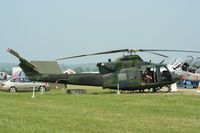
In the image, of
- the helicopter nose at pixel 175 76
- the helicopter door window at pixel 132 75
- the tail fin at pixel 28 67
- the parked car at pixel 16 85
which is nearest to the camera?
the tail fin at pixel 28 67

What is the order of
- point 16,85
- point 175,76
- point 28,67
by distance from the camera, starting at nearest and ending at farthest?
point 28,67, point 175,76, point 16,85

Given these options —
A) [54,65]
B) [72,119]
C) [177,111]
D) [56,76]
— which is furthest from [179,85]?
[72,119]

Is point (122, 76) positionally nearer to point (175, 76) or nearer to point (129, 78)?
point (129, 78)

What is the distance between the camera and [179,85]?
141ft

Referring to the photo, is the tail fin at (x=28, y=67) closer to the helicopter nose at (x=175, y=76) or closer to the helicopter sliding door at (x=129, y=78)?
the helicopter sliding door at (x=129, y=78)

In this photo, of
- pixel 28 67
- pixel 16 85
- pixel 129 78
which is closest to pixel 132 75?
pixel 129 78

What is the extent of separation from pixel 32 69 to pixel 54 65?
15.8 metres

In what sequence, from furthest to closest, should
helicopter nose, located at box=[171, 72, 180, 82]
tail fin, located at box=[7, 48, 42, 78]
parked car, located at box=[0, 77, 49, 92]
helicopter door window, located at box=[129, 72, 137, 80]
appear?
parked car, located at box=[0, 77, 49, 92] → helicopter nose, located at box=[171, 72, 180, 82] → helicopter door window, located at box=[129, 72, 137, 80] → tail fin, located at box=[7, 48, 42, 78]

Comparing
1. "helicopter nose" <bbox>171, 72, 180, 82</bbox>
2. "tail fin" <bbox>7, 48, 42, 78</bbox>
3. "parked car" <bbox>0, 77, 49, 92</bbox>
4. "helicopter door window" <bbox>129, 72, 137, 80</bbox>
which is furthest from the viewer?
"parked car" <bbox>0, 77, 49, 92</bbox>

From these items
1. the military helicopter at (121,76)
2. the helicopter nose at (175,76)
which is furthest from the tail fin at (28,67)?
the helicopter nose at (175,76)

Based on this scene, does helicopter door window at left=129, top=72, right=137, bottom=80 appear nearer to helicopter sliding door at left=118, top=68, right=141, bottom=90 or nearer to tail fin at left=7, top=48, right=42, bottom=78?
helicopter sliding door at left=118, top=68, right=141, bottom=90

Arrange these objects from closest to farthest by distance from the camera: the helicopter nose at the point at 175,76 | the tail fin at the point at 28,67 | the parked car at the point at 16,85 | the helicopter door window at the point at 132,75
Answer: the tail fin at the point at 28,67 < the helicopter door window at the point at 132,75 < the helicopter nose at the point at 175,76 < the parked car at the point at 16,85

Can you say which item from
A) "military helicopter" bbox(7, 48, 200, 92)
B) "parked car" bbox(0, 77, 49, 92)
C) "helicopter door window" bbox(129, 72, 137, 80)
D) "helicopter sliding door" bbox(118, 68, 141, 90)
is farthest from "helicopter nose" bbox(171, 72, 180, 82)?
"parked car" bbox(0, 77, 49, 92)

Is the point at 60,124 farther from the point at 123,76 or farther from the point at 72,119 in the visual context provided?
the point at 123,76
